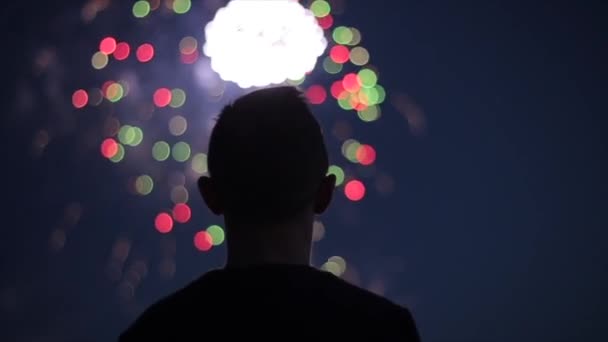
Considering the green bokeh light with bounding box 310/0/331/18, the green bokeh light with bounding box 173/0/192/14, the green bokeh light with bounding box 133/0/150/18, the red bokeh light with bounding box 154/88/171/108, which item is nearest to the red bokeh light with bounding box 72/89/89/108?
the red bokeh light with bounding box 154/88/171/108

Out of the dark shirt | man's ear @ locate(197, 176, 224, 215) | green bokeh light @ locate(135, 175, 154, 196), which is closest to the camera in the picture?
the dark shirt

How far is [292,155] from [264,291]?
0.16 meters

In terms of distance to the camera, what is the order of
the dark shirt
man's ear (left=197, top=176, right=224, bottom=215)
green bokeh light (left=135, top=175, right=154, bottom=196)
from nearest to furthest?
the dark shirt, man's ear (left=197, top=176, right=224, bottom=215), green bokeh light (left=135, top=175, right=154, bottom=196)

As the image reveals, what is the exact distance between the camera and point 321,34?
3.62 meters

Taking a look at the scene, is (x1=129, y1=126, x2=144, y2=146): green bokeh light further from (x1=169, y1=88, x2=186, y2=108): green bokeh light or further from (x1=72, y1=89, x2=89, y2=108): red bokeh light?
(x1=72, y1=89, x2=89, y2=108): red bokeh light

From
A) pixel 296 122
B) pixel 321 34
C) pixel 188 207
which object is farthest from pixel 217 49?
pixel 296 122

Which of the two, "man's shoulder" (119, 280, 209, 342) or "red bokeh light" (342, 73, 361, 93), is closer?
"man's shoulder" (119, 280, 209, 342)

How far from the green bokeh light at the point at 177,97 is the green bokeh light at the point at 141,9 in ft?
1.66

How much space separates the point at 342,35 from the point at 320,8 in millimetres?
223

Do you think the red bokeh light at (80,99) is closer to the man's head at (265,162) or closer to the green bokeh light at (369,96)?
the green bokeh light at (369,96)

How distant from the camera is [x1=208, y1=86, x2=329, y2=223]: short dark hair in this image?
26.7 inches

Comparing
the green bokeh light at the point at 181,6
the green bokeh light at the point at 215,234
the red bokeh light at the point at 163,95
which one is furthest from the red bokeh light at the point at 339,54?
the green bokeh light at the point at 215,234

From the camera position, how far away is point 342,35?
3779 mm

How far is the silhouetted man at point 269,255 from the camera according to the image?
1.99 ft
